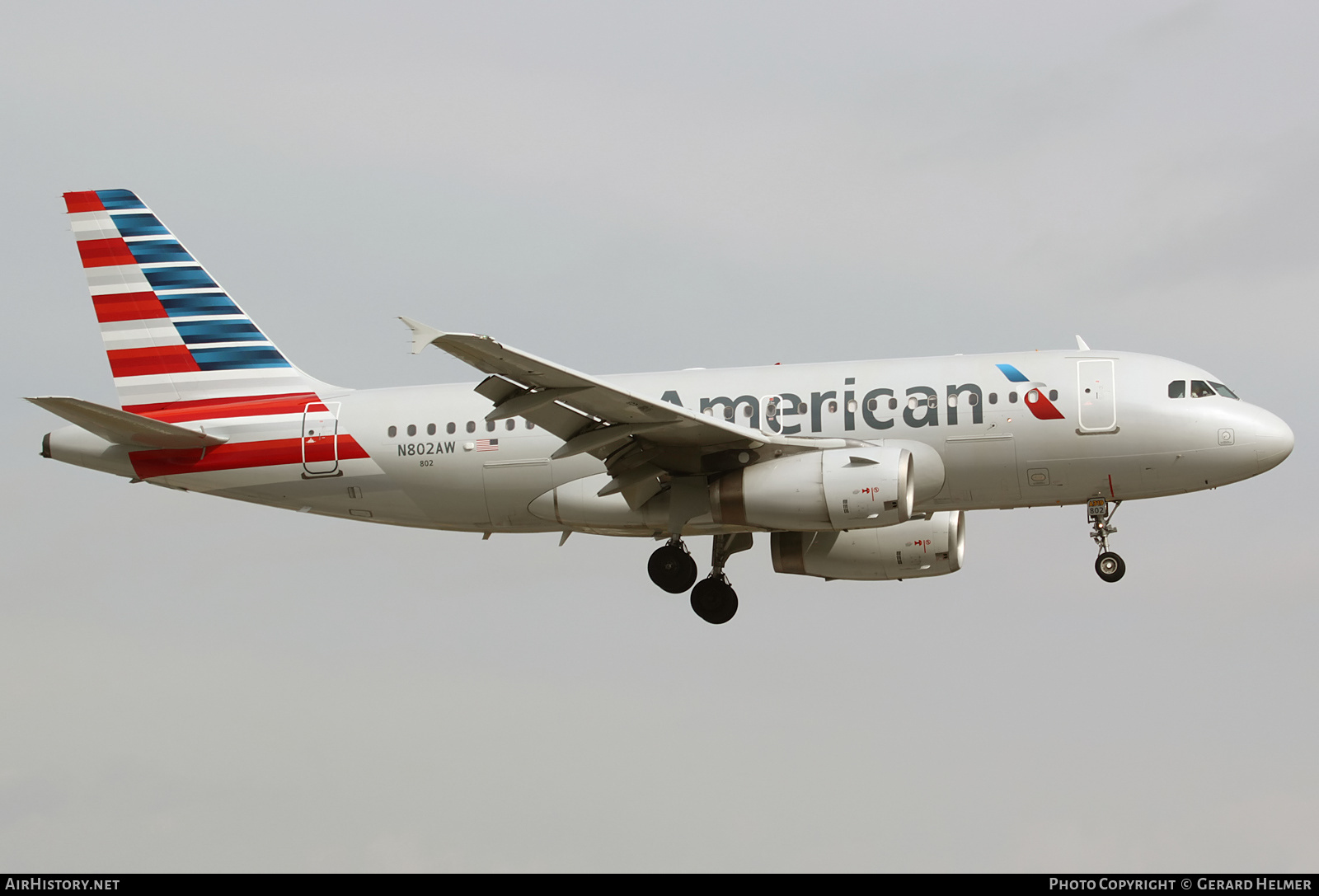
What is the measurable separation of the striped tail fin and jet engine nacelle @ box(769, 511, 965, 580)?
10.1 metres

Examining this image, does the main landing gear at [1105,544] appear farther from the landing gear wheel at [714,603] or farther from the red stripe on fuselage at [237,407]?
the red stripe on fuselage at [237,407]

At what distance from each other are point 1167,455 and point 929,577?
21.5 feet

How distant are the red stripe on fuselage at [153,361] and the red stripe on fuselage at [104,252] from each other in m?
2.17

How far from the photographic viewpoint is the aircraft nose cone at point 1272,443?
28250 mm

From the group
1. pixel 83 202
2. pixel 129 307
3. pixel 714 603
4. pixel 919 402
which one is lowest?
pixel 714 603

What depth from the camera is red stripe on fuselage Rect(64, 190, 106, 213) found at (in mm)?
34750

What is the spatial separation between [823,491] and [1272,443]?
834 cm

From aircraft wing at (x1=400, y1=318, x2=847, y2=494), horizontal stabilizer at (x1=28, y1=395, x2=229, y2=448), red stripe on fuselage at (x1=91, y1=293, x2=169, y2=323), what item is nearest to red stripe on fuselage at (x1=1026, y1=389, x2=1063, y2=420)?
aircraft wing at (x1=400, y1=318, x2=847, y2=494)

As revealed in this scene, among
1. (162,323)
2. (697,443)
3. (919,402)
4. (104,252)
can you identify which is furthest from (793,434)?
(104,252)

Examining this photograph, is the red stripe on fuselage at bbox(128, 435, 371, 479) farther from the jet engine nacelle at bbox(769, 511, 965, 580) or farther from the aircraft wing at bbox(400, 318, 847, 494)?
the jet engine nacelle at bbox(769, 511, 965, 580)

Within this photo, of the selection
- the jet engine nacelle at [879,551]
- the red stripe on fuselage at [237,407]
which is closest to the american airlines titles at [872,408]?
the jet engine nacelle at [879,551]

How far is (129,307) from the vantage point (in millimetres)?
33938

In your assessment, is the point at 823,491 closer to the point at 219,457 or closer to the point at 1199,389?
the point at 1199,389

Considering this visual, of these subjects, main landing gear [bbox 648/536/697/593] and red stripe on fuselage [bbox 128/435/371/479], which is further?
red stripe on fuselage [bbox 128/435/371/479]
